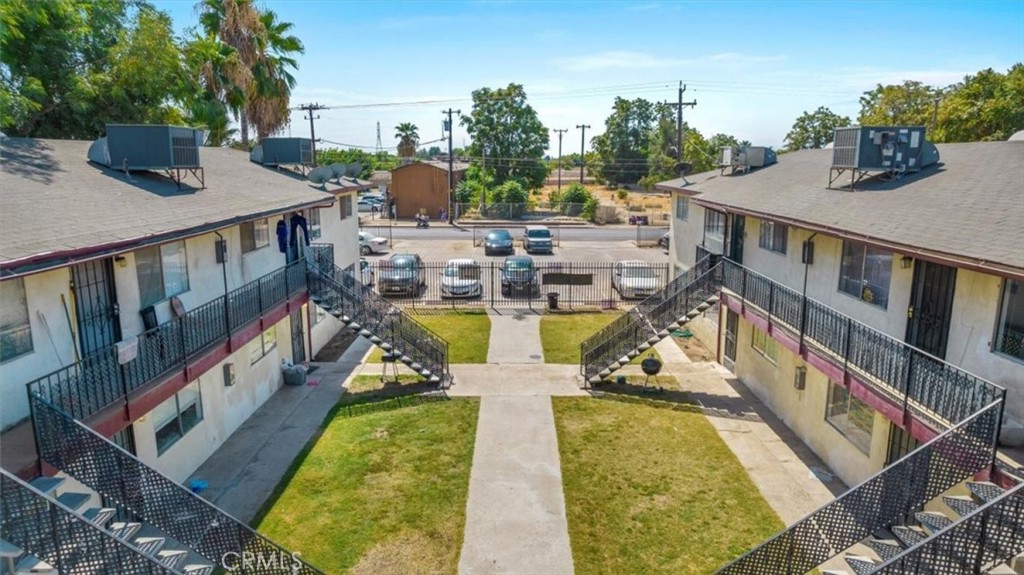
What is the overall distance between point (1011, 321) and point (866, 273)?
3.83m

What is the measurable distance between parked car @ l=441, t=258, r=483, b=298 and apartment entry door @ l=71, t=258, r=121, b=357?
18.5 m

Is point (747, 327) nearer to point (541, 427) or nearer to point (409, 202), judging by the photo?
point (541, 427)

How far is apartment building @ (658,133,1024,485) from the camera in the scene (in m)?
8.82

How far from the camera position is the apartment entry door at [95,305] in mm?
9711

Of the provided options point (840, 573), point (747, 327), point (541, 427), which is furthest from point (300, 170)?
point (840, 573)

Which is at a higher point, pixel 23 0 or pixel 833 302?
pixel 23 0

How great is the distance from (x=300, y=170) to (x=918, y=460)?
22.3 metres

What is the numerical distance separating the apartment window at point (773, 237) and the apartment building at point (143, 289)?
510 inches

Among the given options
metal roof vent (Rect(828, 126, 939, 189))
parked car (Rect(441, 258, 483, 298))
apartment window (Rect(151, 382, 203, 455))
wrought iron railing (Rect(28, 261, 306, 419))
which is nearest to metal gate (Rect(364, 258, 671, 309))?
parked car (Rect(441, 258, 483, 298))

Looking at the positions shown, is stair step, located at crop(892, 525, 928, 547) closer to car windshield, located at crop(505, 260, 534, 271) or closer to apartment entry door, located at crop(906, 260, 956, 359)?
apartment entry door, located at crop(906, 260, 956, 359)

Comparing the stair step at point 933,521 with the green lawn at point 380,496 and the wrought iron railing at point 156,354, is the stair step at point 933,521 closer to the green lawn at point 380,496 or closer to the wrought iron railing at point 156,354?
the green lawn at point 380,496

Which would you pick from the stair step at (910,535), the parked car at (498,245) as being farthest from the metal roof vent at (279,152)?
the stair step at (910,535)

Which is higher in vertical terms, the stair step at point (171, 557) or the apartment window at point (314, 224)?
the apartment window at point (314, 224)

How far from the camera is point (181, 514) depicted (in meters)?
8.15
